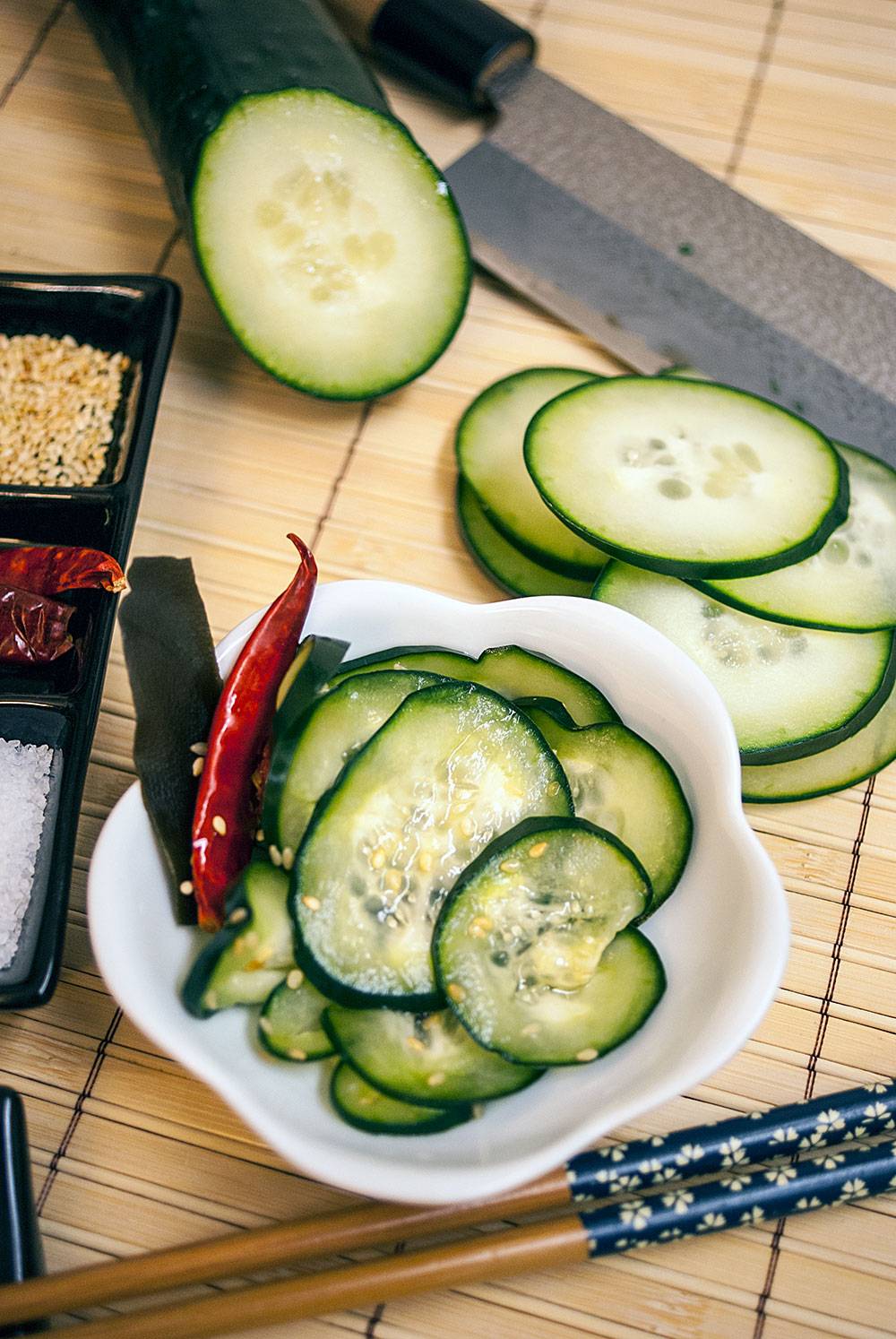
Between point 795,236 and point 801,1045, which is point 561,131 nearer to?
point 795,236

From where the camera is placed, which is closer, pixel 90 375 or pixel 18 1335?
pixel 18 1335

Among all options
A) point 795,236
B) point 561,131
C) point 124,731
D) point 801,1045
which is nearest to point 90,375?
point 124,731

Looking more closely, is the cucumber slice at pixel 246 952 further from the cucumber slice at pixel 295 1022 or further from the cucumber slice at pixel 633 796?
the cucumber slice at pixel 633 796

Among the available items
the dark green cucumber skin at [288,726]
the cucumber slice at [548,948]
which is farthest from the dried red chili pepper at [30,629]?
the cucumber slice at [548,948]

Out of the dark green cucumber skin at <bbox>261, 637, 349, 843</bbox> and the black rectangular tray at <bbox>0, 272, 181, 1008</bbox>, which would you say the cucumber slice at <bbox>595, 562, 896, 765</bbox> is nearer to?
the dark green cucumber skin at <bbox>261, 637, 349, 843</bbox>

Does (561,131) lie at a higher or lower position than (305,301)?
higher

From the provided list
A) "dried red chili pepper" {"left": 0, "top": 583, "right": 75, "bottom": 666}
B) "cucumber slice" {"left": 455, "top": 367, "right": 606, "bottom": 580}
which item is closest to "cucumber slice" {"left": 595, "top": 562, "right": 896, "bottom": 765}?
"cucumber slice" {"left": 455, "top": 367, "right": 606, "bottom": 580}
